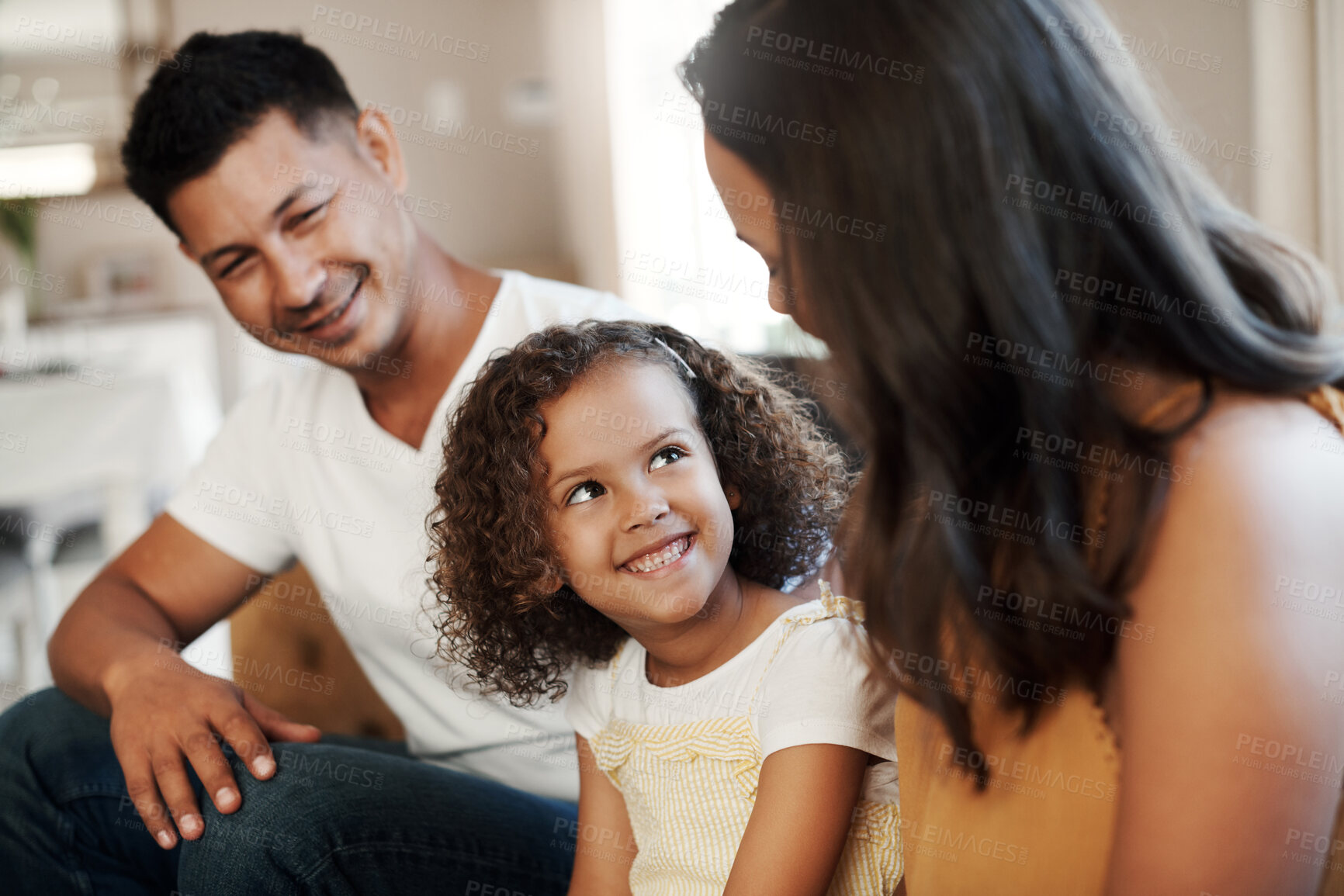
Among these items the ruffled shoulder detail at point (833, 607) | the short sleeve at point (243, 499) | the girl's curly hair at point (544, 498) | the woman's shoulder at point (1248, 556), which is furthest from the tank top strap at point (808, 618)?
the short sleeve at point (243, 499)

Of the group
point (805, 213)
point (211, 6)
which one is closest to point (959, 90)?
point (805, 213)

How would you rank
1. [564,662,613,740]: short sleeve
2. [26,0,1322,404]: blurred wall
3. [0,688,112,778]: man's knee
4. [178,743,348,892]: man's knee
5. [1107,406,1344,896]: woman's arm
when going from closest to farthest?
[1107,406,1344,896]: woman's arm
[178,743,348,892]: man's knee
[564,662,613,740]: short sleeve
[0,688,112,778]: man's knee
[26,0,1322,404]: blurred wall

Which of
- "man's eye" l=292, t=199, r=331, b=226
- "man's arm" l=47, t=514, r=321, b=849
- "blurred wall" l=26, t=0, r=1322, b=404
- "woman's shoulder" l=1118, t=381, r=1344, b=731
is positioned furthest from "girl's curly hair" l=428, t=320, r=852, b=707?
"blurred wall" l=26, t=0, r=1322, b=404

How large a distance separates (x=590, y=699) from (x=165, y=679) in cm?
44

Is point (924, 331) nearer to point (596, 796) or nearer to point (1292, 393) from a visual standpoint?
point (1292, 393)

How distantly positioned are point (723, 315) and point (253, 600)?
1.77 metres

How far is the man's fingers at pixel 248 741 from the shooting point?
3.26 feet

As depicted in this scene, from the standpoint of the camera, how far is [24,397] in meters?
2.45

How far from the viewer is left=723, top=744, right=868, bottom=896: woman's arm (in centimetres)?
82

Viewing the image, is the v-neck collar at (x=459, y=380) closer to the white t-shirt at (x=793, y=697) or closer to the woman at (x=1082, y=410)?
the white t-shirt at (x=793, y=697)

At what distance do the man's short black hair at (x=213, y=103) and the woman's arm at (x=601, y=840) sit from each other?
2.62 ft

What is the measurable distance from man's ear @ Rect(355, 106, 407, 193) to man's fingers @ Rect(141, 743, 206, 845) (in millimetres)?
709

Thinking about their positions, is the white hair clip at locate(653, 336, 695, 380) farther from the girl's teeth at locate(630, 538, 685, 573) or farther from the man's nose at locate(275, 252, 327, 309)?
the man's nose at locate(275, 252, 327, 309)

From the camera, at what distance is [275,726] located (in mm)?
1064
